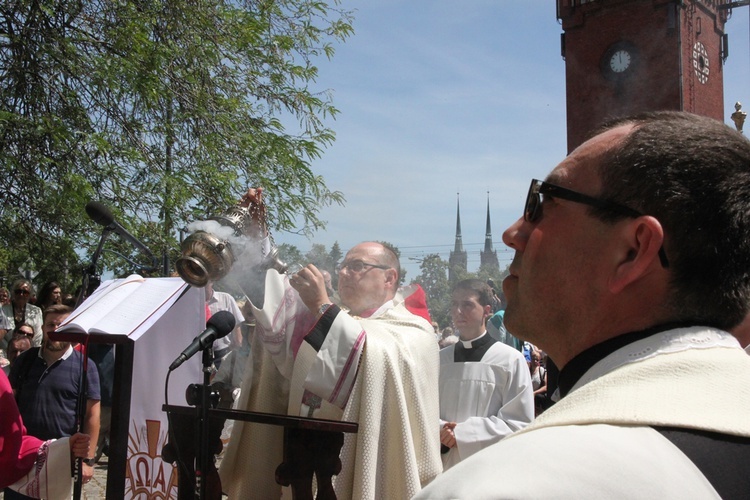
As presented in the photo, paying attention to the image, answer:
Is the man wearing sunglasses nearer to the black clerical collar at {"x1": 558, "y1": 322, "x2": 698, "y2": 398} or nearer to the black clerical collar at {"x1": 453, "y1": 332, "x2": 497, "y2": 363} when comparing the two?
the black clerical collar at {"x1": 558, "y1": 322, "x2": 698, "y2": 398}

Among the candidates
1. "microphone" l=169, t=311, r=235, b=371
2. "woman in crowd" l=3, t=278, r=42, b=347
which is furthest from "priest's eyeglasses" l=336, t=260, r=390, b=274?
"woman in crowd" l=3, t=278, r=42, b=347

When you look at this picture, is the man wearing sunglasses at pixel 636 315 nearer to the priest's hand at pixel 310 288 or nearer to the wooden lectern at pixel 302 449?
the wooden lectern at pixel 302 449

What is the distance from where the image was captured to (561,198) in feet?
4.18

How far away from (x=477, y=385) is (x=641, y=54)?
30080 millimetres

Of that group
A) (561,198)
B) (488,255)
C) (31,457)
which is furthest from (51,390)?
(488,255)

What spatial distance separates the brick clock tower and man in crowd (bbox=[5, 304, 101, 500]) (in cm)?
2821

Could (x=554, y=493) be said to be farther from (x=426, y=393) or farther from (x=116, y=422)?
(x=116, y=422)

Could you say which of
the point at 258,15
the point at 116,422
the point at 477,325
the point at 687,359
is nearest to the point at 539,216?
the point at 687,359

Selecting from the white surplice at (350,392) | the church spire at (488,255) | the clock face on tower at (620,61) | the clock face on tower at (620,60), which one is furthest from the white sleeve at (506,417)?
the church spire at (488,255)

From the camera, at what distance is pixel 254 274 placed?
3637 mm

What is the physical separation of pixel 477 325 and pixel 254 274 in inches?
79.5

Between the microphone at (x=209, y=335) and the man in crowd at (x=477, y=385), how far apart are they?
186 cm

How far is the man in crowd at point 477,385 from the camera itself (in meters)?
4.45

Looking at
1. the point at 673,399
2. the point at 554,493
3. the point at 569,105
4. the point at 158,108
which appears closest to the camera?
the point at 554,493
